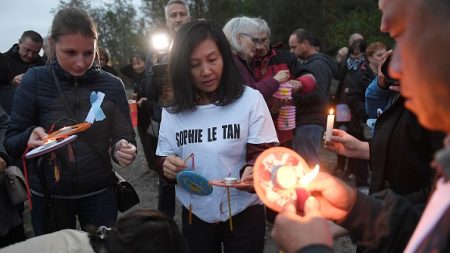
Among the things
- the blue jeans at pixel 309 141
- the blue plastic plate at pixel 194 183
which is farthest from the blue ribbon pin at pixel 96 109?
the blue jeans at pixel 309 141

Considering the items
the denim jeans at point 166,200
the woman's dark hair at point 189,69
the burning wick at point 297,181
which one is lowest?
the denim jeans at point 166,200

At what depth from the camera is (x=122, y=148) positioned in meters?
2.40

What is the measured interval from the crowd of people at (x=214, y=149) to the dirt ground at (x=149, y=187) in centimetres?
164

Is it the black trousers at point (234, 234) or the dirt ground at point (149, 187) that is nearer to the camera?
the black trousers at point (234, 234)

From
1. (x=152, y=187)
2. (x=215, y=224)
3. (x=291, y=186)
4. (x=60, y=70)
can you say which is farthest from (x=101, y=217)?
→ (x=152, y=187)

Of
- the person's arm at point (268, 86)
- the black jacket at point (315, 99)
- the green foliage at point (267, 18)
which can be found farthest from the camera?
the green foliage at point (267, 18)

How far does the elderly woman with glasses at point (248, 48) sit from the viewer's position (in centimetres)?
335

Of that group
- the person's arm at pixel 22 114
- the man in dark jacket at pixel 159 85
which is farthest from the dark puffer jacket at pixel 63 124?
the man in dark jacket at pixel 159 85

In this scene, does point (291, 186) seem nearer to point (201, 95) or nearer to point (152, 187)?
point (201, 95)

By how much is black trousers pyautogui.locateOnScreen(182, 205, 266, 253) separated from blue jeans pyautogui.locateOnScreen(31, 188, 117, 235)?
60 cm

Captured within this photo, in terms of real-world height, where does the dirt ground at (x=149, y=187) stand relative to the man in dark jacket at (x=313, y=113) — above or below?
below

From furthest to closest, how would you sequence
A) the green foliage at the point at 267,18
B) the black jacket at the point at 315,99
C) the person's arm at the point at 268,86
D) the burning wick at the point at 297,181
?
1. the green foliage at the point at 267,18
2. the black jacket at the point at 315,99
3. the person's arm at the point at 268,86
4. the burning wick at the point at 297,181

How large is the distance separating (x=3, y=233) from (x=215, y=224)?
1629mm

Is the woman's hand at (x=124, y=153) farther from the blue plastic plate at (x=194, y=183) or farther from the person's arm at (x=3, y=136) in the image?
the person's arm at (x=3, y=136)
